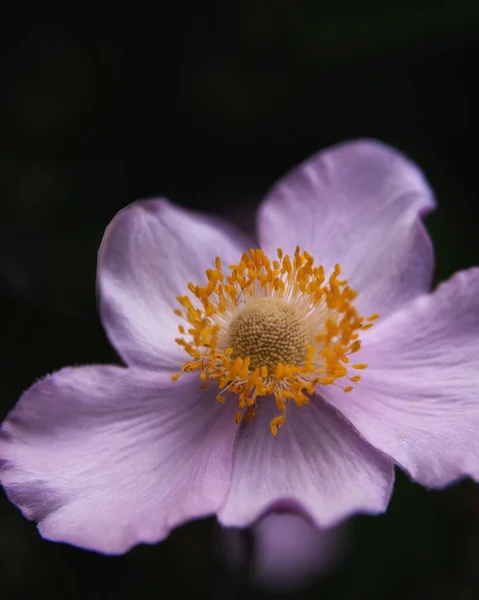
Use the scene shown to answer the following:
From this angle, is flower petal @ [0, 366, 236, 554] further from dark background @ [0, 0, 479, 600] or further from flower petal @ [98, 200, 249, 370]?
dark background @ [0, 0, 479, 600]

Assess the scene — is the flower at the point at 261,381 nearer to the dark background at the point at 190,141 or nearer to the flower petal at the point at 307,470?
the flower petal at the point at 307,470

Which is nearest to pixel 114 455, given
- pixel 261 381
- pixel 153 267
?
pixel 261 381

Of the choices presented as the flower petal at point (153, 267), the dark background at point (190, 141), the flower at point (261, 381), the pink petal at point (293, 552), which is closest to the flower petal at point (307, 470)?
the flower at point (261, 381)

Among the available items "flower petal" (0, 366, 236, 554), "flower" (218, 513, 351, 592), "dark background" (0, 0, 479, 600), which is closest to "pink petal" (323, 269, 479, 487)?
"flower petal" (0, 366, 236, 554)

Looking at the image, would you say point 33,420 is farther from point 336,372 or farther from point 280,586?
point 280,586

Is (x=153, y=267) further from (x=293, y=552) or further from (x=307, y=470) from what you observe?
(x=293, y=552)
